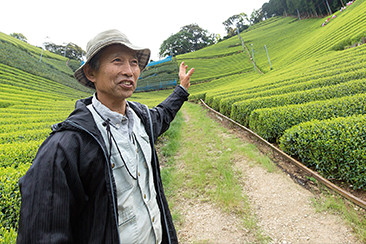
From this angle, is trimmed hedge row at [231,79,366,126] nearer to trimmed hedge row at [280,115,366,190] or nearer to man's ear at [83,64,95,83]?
trimmed hedge row at [280,115,366,190]

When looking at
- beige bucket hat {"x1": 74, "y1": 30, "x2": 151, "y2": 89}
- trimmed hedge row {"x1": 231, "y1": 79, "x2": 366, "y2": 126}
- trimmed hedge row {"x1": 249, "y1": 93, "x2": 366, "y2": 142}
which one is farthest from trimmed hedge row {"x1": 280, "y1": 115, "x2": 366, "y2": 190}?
beige bucket hat {"x1": 74, "y1": 30, "x2": 151, "y2": 89}

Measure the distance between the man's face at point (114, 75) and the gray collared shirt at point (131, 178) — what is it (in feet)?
0.39

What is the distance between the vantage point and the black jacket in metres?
0.86

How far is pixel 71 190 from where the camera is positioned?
100 centimetres

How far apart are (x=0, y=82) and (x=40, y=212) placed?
3040 centimetres

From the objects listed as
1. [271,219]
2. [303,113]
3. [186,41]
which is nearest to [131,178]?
[271,219]

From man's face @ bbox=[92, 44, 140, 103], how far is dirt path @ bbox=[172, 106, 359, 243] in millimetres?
2904

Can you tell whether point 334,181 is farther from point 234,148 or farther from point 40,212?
point 40,212

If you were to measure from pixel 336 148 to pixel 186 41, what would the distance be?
81896 mm

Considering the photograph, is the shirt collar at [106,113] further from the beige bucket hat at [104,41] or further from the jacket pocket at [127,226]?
the jacket pocket at [127,226]

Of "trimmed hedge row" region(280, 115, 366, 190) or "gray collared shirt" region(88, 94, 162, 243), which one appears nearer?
"gray collared shirt" region(88, 94, 162, 243)

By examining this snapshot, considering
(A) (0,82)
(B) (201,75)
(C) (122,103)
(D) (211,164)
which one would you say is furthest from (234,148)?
(B) (201,75)

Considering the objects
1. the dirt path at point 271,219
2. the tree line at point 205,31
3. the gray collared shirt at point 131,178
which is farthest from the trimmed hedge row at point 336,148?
the tree line at point 205,31

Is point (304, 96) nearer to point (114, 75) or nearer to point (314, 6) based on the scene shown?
point (114, 75)
